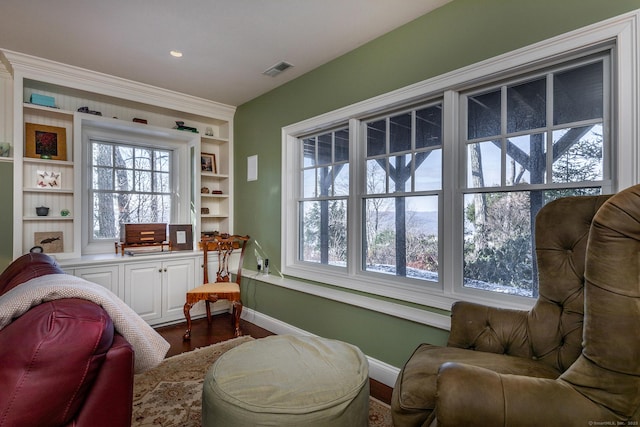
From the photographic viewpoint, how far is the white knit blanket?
0.95 m

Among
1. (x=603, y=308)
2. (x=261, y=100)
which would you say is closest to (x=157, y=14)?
(x=261, y=100)

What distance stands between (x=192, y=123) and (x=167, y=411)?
133 inches

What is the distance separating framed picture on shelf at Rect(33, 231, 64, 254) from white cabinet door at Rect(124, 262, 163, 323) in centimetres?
67

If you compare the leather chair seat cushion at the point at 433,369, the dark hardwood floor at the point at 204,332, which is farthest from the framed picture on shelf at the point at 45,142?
the leather chair seat cushion at the point at 433,369

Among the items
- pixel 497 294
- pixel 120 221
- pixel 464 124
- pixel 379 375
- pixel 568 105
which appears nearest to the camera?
pixel 568 105

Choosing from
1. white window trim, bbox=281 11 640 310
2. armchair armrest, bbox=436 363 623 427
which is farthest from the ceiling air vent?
armchair armrest, bbox=436 363 623 427

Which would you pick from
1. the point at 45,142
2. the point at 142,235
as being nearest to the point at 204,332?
the point at 142,235

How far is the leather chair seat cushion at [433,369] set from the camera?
51.2 inches

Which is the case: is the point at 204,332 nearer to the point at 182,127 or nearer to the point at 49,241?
the point at 49,241

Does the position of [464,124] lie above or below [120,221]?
above

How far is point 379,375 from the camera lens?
92.4 inches

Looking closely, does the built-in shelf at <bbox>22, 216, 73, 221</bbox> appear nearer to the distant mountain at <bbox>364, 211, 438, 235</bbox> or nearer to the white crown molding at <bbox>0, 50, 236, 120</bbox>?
the white crown molding at <bbox>0, 50, 236, 120</bbox>

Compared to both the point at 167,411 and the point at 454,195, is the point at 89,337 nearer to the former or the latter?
the point at 167,411

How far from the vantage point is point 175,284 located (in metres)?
3.63
